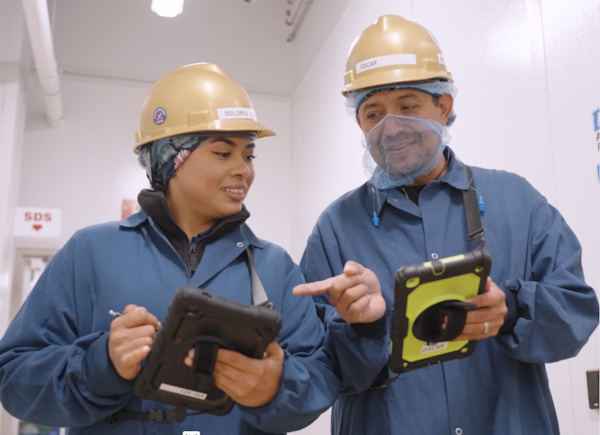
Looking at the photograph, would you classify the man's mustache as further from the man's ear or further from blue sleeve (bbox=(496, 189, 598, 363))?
blue sleeve (bbox=(496, 189, 598, 363))

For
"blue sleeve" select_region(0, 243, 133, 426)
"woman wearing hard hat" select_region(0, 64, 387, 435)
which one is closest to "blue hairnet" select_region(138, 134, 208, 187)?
"woman wearing hard hat" select_region(0, 64, 387, 435)

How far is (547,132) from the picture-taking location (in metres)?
2.18

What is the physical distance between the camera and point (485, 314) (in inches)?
51.8

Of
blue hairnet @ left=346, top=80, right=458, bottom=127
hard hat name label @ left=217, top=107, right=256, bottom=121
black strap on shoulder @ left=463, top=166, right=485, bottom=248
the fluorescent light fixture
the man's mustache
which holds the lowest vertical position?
black strap on shoulder @ left=463, top=166, right=485, bottom=248

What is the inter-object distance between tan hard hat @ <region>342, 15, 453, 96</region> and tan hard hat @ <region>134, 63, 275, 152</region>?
33 cm

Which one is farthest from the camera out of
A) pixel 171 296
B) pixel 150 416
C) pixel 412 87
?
pixel 412 87

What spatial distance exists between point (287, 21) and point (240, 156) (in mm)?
4211

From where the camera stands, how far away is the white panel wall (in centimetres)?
492

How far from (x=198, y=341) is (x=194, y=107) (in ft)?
2.62

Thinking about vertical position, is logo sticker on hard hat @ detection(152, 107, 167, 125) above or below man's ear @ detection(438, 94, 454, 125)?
below

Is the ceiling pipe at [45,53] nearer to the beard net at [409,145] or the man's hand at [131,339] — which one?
the beard net at [409,145]

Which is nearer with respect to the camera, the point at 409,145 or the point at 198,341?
the point at 198,341

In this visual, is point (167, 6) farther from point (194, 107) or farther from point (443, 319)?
point (443, 319)

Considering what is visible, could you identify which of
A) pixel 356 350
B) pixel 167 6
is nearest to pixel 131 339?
pixel 356 350
